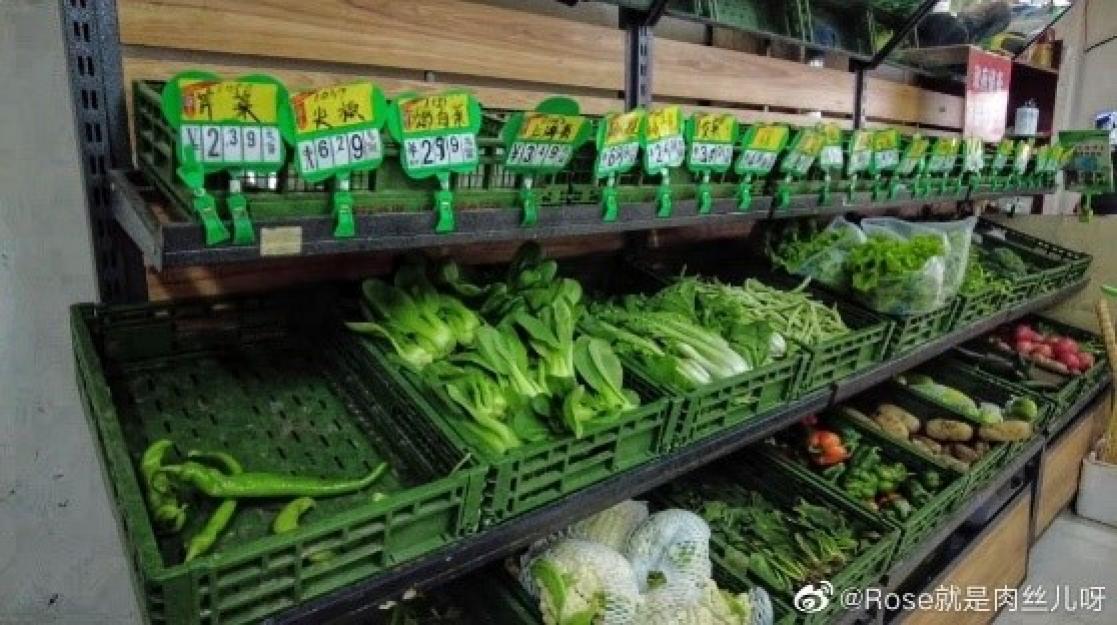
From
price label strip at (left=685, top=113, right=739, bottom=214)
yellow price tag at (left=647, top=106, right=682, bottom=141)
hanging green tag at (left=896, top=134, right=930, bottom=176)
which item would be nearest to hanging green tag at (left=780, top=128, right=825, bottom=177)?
price label strip at (left=685, top=113, right=739, bottom=214)

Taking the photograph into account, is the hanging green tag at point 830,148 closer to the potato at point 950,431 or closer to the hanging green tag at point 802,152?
the hanging green tag at point 802,152

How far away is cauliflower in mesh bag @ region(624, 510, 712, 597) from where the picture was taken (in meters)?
1.61

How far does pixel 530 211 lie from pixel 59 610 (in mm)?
1800

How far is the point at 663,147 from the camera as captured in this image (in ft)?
5.01

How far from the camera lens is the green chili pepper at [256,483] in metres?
1.05

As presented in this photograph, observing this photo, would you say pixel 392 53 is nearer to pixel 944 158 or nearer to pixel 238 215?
pixel 238 215

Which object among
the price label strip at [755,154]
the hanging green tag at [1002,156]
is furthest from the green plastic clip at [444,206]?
the hanging green tag at [1002,156]

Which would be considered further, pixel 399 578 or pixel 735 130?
pixel 735 130

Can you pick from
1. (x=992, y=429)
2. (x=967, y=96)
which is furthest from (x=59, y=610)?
(x=967, y=96)

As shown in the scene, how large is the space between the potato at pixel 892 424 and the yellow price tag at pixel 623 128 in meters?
1.68

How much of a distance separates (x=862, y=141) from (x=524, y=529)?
1700 millimetres

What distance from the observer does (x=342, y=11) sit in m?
1.63

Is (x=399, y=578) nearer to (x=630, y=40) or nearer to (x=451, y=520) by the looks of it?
(x=451, y=520)

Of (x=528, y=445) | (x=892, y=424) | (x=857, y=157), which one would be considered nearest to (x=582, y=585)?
(x=528, y=445)
